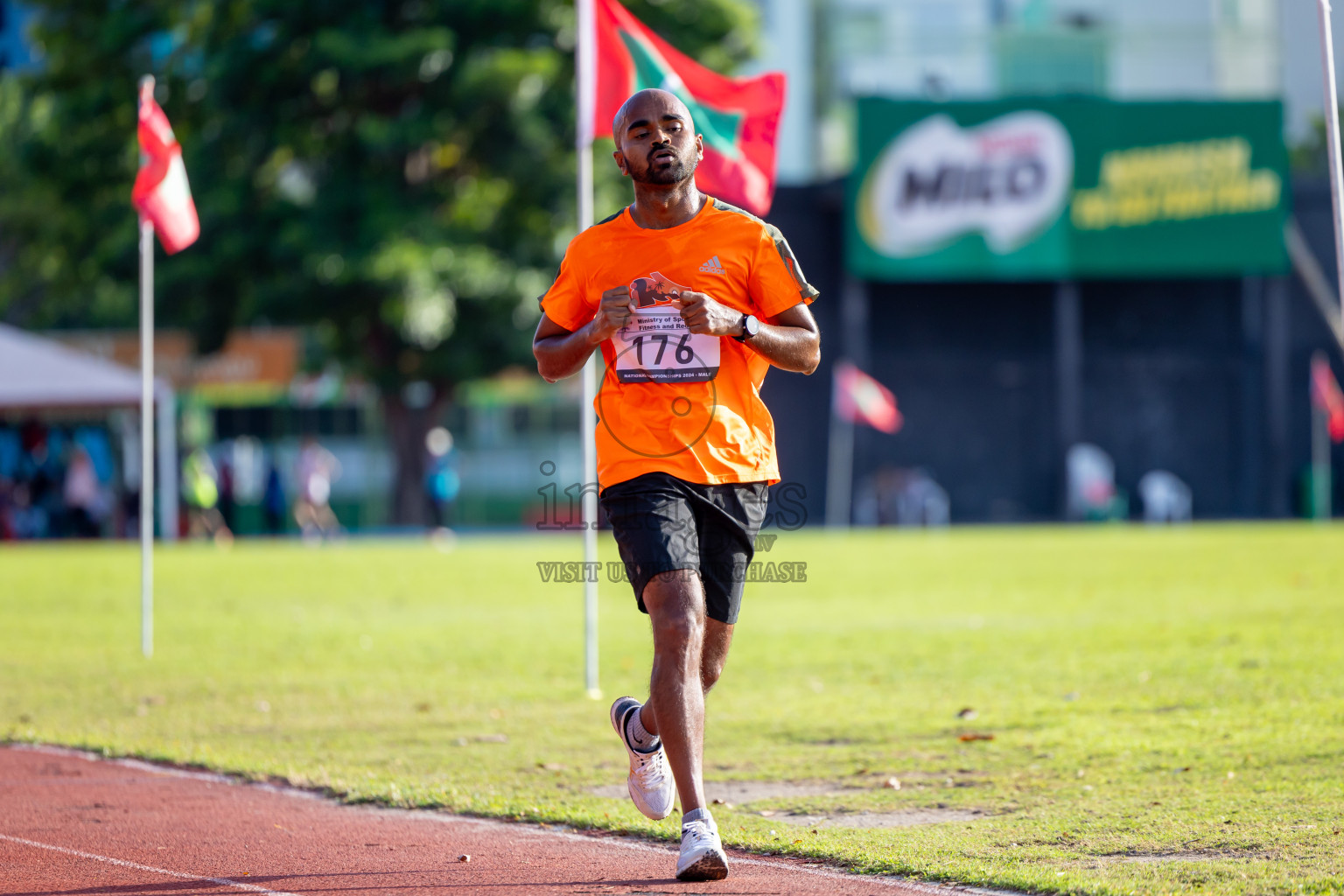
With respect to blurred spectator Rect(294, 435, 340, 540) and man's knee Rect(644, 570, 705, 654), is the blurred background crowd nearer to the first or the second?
blurred spectator Rect(294, 435, 340, 540)

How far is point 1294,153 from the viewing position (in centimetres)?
5447

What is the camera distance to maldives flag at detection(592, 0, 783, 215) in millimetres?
9750

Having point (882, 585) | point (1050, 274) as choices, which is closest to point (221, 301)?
point (1050, 274)

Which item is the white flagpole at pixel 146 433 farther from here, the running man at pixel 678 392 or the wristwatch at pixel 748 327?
the wristwatch at pixel 748 327

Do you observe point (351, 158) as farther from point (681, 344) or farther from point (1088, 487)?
point (681, 344)

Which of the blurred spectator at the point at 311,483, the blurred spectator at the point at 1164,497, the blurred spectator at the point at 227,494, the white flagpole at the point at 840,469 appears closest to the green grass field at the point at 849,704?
the blurred spectator at the point at 311,483

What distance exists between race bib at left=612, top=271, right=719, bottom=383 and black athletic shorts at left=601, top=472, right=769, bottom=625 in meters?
0.32

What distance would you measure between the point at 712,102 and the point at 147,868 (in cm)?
605

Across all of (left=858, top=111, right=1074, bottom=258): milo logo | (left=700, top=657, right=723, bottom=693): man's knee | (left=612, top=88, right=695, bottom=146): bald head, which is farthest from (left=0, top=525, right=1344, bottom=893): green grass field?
(left=858, top=111, right=1074, bottom=258): milo logo

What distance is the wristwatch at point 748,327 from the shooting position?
201 inches

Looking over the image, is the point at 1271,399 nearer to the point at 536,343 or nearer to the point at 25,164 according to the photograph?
the point at 25,164

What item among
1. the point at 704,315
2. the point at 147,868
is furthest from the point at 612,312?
the point at 147,868

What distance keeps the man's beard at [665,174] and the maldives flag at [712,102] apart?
455 centimetres

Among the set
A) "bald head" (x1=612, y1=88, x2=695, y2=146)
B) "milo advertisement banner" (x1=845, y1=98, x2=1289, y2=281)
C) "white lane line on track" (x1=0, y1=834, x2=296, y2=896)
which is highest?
"milo advertisement banner" (x1=845, y1=98, x2=1289, y2=281)
